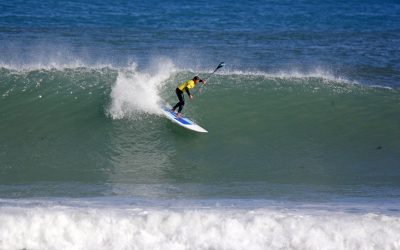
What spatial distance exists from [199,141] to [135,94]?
2.73 meters

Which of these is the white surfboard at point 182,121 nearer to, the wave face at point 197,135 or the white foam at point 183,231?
the wave face at point 197,135

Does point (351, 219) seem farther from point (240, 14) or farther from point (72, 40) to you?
point (240, 14)

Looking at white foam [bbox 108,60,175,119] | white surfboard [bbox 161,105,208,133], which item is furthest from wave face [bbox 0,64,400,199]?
white surfboard [bbox 161,105,208,133]

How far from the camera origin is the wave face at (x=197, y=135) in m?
12.4

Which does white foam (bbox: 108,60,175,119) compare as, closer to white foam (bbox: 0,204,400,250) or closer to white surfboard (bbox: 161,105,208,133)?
white surfboard (bbox: 161,105,208,133)

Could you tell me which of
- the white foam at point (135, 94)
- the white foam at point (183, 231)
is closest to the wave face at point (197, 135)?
the white foam at point (135, 94)

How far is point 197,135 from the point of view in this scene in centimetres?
1444

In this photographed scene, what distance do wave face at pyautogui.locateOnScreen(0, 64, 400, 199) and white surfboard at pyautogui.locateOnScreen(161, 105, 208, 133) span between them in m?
0.19

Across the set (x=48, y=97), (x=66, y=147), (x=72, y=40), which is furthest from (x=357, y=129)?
(x=72, y=40)

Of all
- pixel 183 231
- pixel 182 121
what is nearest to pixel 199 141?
pixel 182 121

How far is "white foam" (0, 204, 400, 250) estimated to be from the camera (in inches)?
349

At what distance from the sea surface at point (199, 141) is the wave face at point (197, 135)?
0.05m

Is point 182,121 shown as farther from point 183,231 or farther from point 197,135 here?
point 183,231

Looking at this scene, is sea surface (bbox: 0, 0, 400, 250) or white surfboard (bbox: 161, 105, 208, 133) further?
white surfboard (bbox: 161, 105, 208, 133)
